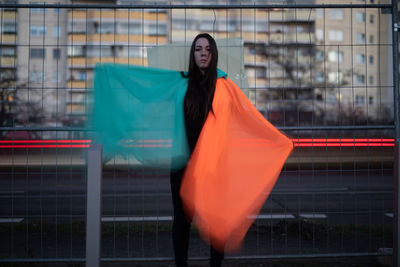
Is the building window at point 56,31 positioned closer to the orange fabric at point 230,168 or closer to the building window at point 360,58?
the orange fabric at point 230,168

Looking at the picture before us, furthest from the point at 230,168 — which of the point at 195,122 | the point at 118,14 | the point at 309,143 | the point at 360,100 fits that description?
the point at 118,14

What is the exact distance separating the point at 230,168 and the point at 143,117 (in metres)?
0.77

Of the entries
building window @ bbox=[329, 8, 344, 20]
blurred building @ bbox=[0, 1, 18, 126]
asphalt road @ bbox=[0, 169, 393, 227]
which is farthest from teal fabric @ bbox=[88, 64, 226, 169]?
building window @ bbox=[329, 8, 344, 20]

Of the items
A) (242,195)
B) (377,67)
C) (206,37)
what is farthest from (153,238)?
(377,67)

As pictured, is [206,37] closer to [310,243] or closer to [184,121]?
[184,121]

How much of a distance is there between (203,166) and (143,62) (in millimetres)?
1225

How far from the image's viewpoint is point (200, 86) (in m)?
2.68

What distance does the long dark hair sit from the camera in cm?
262

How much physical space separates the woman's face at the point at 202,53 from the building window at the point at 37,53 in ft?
6.51

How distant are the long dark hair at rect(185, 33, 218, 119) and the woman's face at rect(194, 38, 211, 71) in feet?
0.07

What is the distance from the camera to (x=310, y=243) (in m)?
4.26

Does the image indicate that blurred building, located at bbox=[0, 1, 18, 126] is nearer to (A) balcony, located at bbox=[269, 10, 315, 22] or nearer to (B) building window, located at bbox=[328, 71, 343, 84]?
(A) balcony, located at bbox=[269, 10, 315, 22]

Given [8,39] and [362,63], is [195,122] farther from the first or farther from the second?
[8,39]

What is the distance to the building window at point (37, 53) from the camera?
3807mm
